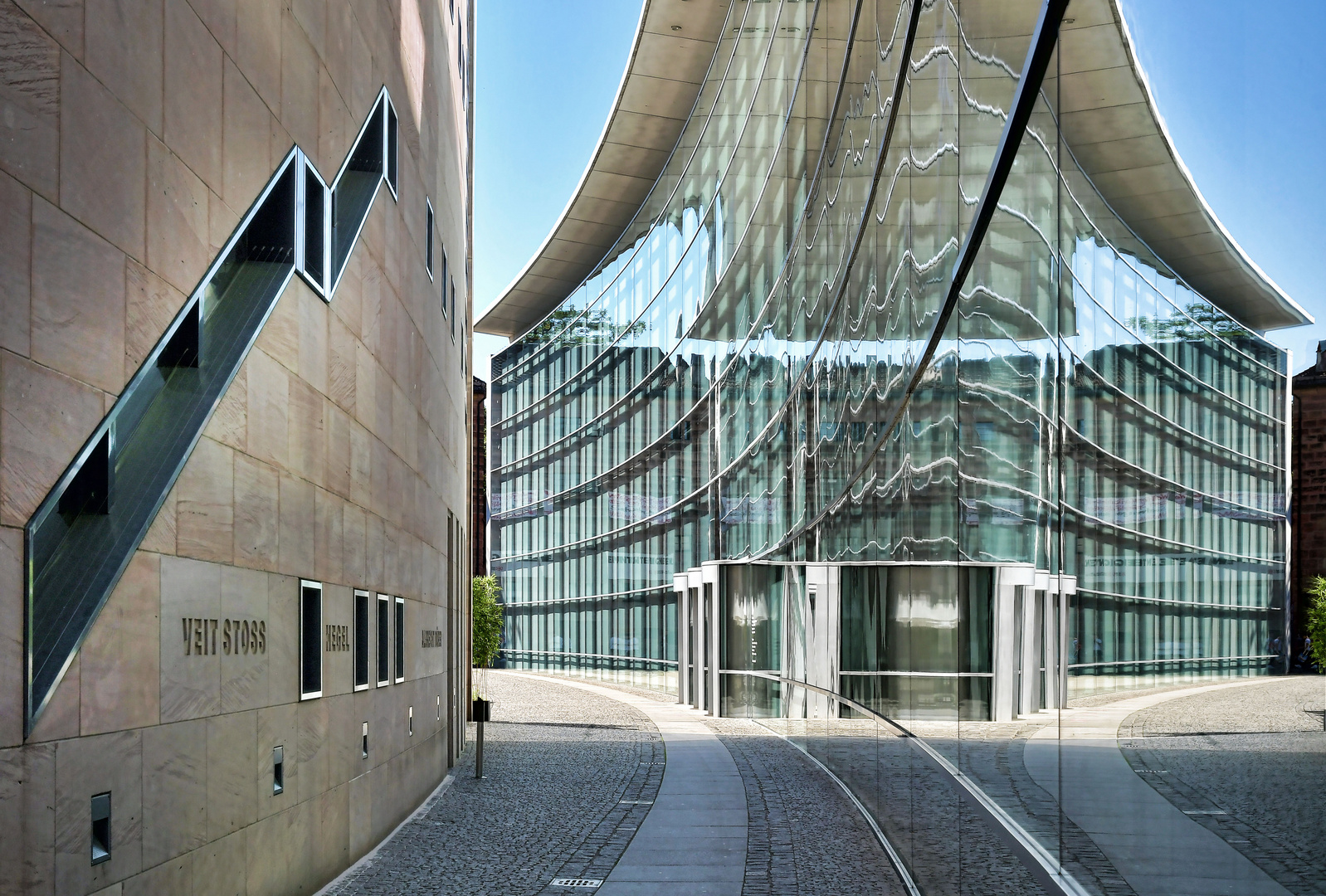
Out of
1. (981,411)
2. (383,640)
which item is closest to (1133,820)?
(981,411)

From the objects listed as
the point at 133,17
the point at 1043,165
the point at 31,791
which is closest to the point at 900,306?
the point at 1043,165

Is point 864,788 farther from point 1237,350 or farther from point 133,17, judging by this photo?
point 1237,350

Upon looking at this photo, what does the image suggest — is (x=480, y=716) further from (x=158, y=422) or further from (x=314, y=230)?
(x=158, y=422)

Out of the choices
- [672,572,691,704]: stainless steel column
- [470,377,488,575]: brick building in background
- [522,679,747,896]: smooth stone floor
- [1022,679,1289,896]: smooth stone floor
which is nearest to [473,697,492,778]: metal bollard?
[522,679,747,896]: smooth stone floor

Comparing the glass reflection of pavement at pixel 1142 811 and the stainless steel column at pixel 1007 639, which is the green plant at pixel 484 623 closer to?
the stainless steel column at pixel 1007 639

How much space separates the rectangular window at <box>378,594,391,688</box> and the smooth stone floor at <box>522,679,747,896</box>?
8.40 feet

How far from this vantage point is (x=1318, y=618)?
2.09m

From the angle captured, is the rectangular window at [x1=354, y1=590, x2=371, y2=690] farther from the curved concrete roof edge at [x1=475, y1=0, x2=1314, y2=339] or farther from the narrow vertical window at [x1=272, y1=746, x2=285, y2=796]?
the curved concrete roof edge at [x1=475, y1=0, x2=1314, y2=339]

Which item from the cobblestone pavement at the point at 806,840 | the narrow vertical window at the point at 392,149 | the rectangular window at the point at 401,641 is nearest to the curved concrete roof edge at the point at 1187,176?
the cobblestone pavement at the point at 806,840

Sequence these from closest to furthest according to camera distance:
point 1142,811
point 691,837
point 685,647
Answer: point 1142,811, point 691,837, point 685,647

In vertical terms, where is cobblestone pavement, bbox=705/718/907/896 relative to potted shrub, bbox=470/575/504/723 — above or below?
above

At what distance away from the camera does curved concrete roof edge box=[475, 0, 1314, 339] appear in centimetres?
220

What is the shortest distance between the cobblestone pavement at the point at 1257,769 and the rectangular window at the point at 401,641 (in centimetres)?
1005

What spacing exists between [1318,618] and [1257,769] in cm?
37
